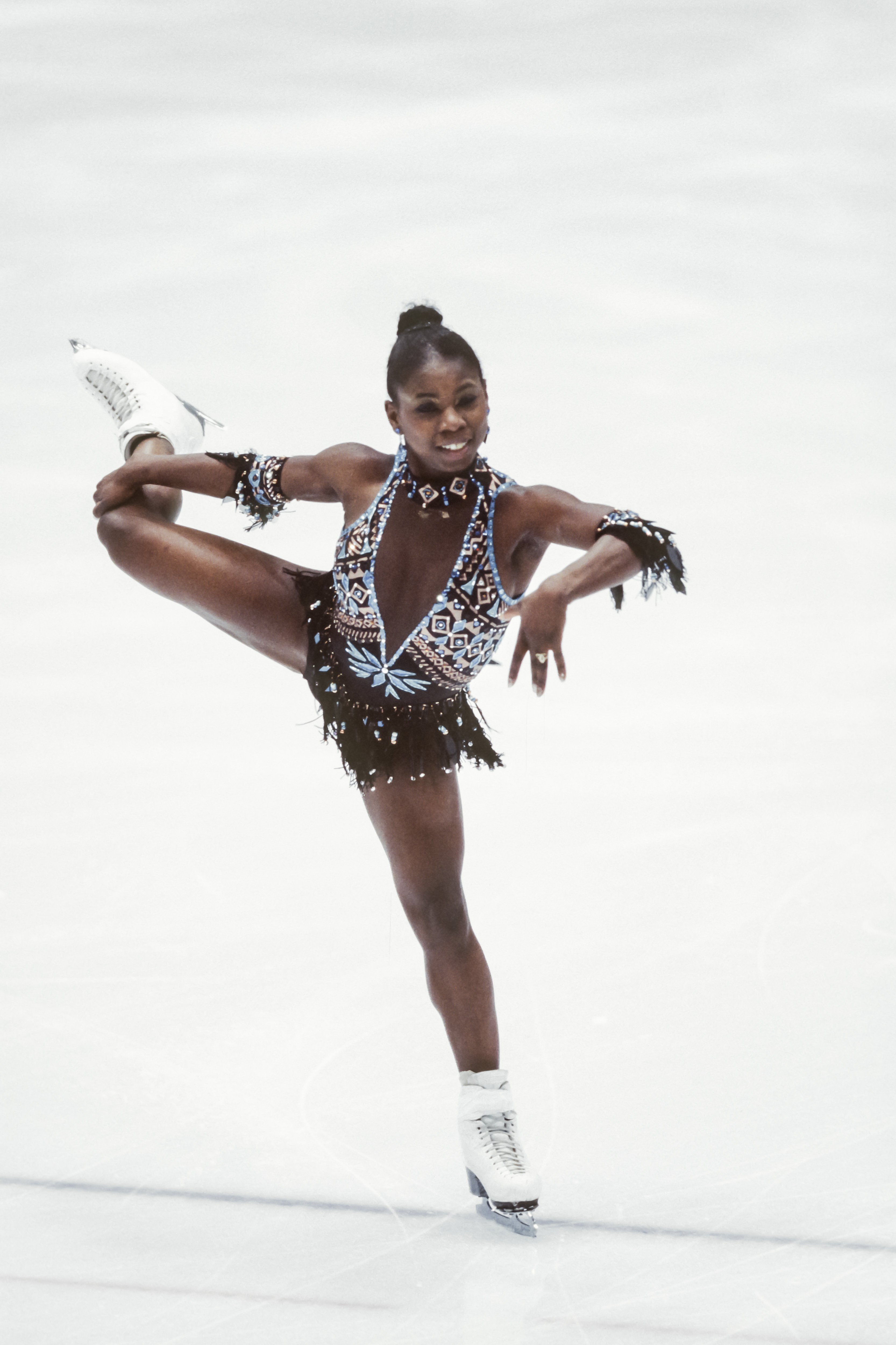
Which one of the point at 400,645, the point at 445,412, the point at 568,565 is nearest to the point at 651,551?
the point at 568,565

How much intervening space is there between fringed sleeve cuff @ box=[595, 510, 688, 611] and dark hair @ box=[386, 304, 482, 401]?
425 mm

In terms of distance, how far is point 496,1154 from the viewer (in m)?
2.66

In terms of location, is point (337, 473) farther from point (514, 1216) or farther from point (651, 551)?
point (514, 1216)

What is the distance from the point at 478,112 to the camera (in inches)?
235

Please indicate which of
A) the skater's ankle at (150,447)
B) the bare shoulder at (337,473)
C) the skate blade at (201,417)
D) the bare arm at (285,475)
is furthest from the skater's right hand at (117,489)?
the skate blade at (201,417)

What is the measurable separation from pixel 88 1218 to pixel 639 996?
1655mm

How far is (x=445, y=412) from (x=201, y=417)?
1.03 metres

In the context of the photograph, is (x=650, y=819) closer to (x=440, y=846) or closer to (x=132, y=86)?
(x=440, y=846)

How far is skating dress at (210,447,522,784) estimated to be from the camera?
2.65 metres

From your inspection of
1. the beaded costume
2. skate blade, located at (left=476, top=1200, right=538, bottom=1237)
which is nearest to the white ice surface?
the beaded costume

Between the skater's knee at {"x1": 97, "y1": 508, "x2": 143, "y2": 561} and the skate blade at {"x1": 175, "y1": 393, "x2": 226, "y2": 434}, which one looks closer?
the skater's knee at {"x1": 97, "y1": 508, "x2": 143, "y2": 561}

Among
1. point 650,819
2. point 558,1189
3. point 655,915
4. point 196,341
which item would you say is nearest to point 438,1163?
point 558,1189

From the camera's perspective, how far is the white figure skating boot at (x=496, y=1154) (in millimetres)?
2580

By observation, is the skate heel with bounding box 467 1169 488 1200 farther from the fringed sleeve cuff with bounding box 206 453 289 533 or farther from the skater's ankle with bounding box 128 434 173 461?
the skater's ankle with bounding box 128 434 173 461
